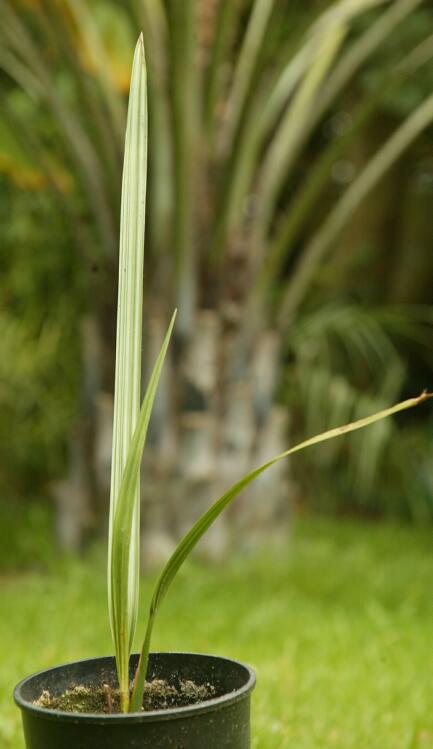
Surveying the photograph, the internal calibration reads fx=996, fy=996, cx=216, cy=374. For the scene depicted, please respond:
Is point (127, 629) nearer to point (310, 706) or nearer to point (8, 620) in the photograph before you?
point (310, 706)

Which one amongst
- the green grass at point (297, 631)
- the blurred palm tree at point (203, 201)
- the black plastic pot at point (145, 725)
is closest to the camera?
the black plastic pot at point (145, 725)

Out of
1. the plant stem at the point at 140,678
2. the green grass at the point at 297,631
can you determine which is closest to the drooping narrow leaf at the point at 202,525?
the plant stem at the point at 140,678

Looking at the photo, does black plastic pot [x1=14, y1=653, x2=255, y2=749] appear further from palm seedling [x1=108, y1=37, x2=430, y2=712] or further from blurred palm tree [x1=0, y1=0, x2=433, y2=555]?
blurred palm tree [x1=0, y1=0, x2=433, y2=555]

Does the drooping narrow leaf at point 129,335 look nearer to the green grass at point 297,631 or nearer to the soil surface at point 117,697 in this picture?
the soil surface at point 117,697

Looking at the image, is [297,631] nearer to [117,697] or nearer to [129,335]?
[117,697]

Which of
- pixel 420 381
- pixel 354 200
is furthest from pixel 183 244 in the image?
pixel 420 381

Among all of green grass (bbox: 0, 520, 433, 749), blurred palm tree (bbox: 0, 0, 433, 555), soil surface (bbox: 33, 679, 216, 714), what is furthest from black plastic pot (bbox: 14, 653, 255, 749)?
blurred palm tree (bbox: 0, 0, 433, 555)

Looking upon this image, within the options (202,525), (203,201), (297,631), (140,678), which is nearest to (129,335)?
(202,525)
